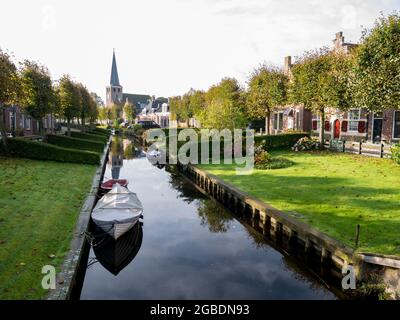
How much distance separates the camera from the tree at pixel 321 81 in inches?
1144

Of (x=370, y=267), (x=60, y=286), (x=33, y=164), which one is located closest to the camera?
(x=60, y=286)

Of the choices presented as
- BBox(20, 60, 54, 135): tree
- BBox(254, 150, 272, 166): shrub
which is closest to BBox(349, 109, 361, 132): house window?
BBox(254, 150, 272, 166): shrub

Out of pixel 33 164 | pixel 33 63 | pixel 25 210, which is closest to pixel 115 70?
pixel 33 63

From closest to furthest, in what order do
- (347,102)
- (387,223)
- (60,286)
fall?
(60,286), (387,223), (347,102)

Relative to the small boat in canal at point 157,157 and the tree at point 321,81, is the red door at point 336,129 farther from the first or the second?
the small boat in canal at point 157,157

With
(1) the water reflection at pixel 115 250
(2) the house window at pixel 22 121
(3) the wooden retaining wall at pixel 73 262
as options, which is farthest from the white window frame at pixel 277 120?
(1) the water reflection at pixel 115 250

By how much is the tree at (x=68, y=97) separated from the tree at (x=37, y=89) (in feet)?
30.0

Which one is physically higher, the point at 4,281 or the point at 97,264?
the point at 4,281

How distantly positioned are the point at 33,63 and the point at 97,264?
27.3 m

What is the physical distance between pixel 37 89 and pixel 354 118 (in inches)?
1271

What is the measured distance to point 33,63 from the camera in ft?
107

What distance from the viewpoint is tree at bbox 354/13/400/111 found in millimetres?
21219

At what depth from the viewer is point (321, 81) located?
30.3 meters

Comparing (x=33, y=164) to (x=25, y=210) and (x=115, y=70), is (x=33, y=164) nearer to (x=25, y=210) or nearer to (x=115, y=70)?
(x=25, y=210)
